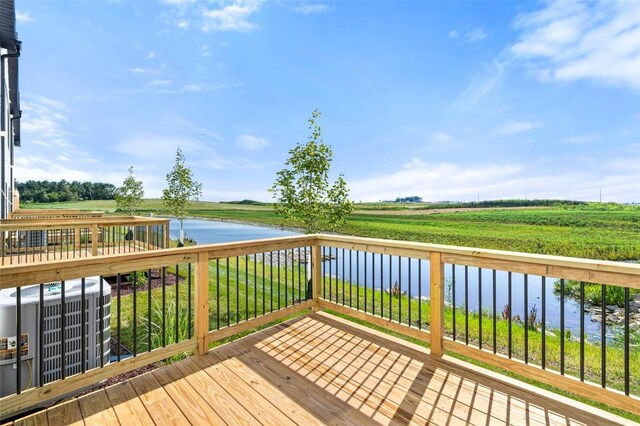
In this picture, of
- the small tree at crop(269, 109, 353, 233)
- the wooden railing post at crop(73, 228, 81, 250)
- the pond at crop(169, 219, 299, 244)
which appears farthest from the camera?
the pond at crop(169, 219, 299, 244)

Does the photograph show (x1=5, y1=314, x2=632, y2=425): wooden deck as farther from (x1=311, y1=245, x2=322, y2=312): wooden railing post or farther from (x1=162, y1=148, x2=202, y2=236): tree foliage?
(x1=162, y1=148, x2=202, y2=236): tree foliage

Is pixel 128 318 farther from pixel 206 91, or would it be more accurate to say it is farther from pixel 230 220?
pixel 230 220

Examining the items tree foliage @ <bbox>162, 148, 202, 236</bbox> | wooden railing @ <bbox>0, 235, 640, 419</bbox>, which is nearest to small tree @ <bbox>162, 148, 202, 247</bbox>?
tree foliage @ <bbox>162, 148, 202, 236</bbox>

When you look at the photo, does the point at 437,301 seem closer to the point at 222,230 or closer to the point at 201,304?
the point at 201,304

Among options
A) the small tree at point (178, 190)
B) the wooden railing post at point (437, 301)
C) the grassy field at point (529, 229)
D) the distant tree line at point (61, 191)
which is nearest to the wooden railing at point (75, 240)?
the grassy field at point (529, 229)

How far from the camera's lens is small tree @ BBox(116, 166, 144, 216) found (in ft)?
66.3

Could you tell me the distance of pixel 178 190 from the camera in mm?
15703

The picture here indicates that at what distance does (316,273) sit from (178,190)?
1417 centimetres

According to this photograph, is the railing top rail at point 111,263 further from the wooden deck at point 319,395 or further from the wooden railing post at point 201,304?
the wooden deck at point 319,395

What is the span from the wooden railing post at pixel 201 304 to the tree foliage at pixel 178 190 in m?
14.2

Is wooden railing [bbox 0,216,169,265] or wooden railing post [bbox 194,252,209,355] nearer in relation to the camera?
wooden railing post [bbox 194,252,209,355]

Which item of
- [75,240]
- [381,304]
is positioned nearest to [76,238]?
[75,240]

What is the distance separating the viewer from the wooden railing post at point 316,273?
3.79m

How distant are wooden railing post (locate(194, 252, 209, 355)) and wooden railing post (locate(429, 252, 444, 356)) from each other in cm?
204
